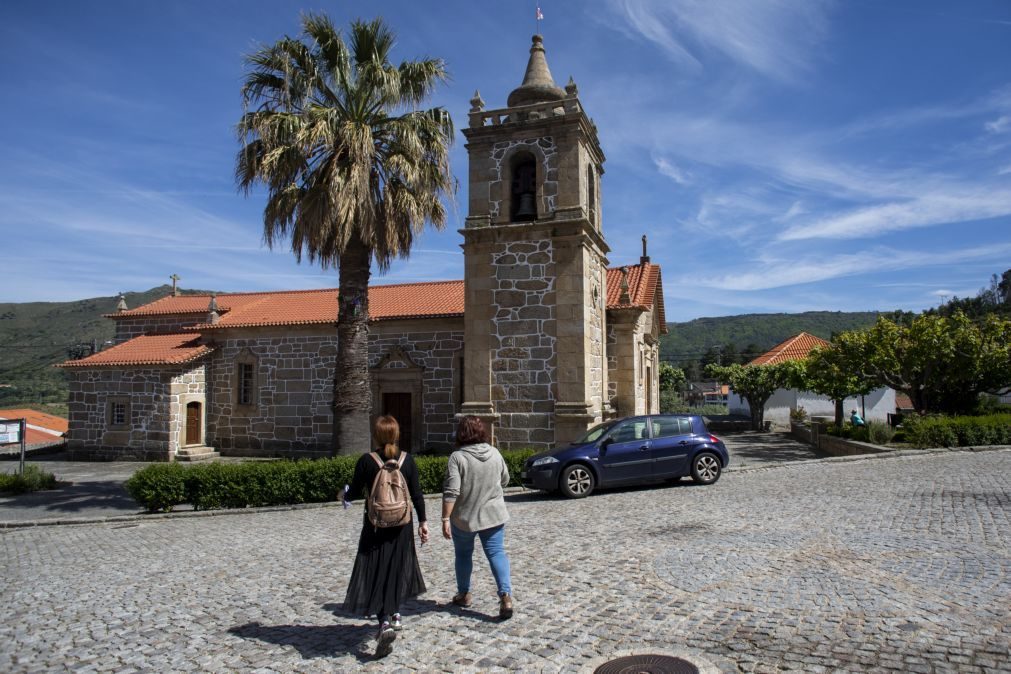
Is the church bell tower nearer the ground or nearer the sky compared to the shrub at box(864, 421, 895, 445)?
nearer the sky

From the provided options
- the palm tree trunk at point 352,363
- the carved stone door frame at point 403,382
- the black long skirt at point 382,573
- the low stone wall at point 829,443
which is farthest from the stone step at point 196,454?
the low stone wall at point 829,443

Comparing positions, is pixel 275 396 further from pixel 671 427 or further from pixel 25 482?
pixel 671 427

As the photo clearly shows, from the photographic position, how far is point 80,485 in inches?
615

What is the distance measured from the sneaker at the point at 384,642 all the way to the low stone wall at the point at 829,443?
1523 cm

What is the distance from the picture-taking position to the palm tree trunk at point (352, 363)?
12859 millimetres

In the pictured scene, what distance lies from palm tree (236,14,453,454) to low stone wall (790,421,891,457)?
42.0 ft

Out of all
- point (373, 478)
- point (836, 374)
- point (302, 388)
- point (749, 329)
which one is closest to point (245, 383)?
point (302, 388)

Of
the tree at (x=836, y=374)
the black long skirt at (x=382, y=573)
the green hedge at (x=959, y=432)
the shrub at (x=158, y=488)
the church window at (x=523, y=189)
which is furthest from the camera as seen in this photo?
the tree at (x=836, y=374)

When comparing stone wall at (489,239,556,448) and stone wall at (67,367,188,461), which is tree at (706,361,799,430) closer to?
stone wall at (489,239,556,448)

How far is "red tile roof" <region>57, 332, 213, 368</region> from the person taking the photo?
20.8 metres

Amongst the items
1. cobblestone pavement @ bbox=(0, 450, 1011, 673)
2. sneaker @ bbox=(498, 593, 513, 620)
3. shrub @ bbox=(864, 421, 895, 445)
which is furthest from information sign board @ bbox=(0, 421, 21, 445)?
shrub @ bbox=(864, 421, 895, 445)

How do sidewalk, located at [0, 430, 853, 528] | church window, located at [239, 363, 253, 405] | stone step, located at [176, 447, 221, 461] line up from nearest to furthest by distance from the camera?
sidewalk, located at [0, 430, 853, 528] < stone step, located at [176, 447, 221, 461] < church window, located at [239, 363, 253, 405]

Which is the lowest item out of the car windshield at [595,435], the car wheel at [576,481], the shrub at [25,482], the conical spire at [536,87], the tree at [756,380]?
the shrub at [25,482]

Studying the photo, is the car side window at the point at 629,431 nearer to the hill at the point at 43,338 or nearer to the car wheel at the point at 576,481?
the car wheel at the point at 576,481
